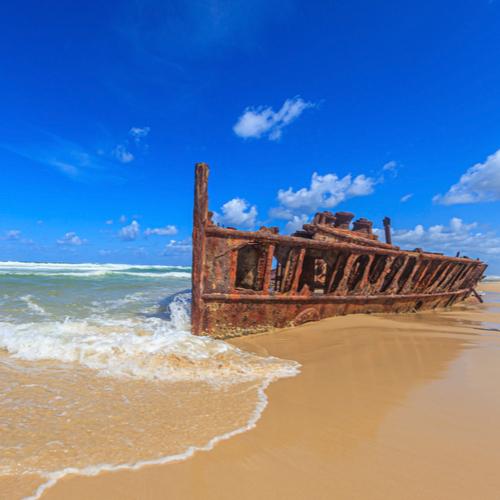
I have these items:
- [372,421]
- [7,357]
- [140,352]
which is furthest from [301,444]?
[7,357]

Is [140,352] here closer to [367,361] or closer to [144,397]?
[144,397]

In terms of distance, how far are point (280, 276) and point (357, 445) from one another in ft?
15.2

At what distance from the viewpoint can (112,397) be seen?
2.64 meters

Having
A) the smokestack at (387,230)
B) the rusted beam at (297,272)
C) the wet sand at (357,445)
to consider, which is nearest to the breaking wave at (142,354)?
the wet sand at (357,445)

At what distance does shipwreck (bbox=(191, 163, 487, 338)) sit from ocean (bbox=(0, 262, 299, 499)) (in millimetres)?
741

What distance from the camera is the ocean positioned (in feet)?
5.82

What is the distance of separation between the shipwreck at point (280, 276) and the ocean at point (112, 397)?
741 millimetres

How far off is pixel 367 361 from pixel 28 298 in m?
9.27

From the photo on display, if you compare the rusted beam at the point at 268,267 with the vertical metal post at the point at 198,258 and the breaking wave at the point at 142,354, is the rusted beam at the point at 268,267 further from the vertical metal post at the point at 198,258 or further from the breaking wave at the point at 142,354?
the breaking wave at the point at 142,354

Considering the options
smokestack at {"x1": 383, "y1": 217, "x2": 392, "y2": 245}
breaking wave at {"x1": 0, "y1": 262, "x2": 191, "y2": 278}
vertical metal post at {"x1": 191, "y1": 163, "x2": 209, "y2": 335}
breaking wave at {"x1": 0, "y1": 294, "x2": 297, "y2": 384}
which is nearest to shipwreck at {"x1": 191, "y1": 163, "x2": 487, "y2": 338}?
vertical metal post at {"x1": 191, "y1": 163, "x2": 209, "y2": 335}

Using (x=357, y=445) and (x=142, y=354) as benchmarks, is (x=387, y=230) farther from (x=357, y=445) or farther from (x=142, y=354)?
(x=357, y=445)

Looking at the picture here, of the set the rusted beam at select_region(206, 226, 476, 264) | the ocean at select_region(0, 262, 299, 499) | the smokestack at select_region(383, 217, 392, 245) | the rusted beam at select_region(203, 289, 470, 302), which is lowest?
→ the ocean at select_region(0, 262, 299, 499)

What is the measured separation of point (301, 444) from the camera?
1.91 meters

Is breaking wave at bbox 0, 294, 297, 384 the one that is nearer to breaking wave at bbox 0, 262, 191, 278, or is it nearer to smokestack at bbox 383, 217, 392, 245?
smokestack at bbox 383, 217, 392, 245
